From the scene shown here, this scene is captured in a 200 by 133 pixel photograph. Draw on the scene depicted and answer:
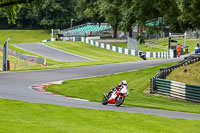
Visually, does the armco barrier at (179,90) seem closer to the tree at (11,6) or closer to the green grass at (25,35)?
the tree at (11,6)

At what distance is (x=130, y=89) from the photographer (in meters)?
26.5

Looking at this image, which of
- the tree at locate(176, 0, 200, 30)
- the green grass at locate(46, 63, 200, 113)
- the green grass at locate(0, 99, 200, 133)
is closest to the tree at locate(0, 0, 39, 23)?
the green grass at locate(46, 63, 200, 113)

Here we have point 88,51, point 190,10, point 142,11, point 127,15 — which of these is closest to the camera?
point 190,10

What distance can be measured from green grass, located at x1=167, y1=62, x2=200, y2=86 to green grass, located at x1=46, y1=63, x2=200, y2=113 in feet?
5.51

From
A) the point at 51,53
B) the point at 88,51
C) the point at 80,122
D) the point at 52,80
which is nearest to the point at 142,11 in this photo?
the point at 52,80

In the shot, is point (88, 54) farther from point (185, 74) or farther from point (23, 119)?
point (23, 119)

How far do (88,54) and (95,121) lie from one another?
4803 cm

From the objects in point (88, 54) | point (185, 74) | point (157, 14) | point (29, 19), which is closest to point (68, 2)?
point (29, 19)

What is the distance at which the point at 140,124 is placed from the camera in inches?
516

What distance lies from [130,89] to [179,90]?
13.0ft

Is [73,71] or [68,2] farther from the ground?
[68,2]

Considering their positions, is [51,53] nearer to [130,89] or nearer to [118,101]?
[130,89]

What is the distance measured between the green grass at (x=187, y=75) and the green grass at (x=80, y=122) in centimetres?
1235

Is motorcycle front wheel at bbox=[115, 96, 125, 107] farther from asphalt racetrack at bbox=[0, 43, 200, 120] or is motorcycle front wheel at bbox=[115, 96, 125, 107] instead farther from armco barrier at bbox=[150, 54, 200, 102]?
armco barrier at bbox=[150, 54, 200, 102]
